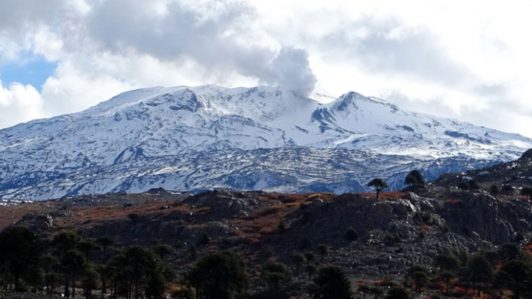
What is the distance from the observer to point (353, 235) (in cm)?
13962

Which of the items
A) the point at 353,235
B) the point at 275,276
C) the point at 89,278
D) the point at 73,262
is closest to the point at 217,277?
the point at 275,276

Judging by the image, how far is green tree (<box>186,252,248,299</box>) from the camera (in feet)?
322

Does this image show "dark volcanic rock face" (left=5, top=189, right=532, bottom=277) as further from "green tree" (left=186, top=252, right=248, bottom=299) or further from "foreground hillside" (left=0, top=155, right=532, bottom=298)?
"green tree" (left=186, top=252, right=248, bottom=299)

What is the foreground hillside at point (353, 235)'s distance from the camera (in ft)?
390

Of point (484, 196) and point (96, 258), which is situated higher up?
point (484, 196)

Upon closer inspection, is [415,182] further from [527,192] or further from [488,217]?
[488,217]

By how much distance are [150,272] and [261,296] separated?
21.8 meters

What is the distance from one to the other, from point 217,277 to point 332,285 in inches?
539

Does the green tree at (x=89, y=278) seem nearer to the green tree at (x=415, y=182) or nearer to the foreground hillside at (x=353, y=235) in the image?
the foreground hillside at (x=353, y=235)

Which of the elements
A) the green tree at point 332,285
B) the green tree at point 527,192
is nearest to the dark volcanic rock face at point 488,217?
the green tree at point 527,192

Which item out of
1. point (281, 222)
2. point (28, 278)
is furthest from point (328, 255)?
point (28, 278)

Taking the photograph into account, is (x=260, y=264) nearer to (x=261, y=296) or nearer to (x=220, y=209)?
(x=261, y=296)

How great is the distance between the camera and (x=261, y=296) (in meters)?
114

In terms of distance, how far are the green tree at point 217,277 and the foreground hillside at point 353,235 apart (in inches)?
409
